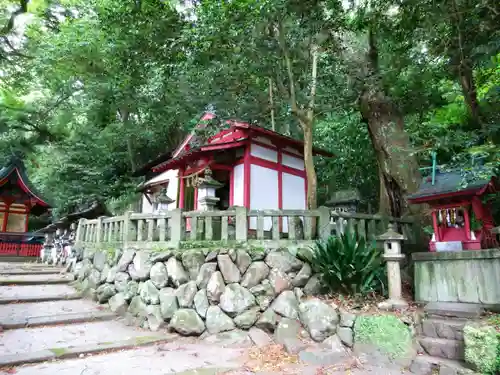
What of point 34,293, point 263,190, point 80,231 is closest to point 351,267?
point 263,190

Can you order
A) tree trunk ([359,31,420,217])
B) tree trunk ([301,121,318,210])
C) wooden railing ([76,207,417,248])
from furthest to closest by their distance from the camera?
tree trunk ([359,31,420,217]) → tree trunk ([301,121,318,210]) → wooden railing ([76,207,417,248])

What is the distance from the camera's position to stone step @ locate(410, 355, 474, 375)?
177 inches

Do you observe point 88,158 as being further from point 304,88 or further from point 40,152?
point 304,88

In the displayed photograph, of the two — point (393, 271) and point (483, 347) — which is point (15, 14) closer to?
point (393, 271)

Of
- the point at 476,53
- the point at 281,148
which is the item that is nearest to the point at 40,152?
the point at 281,148

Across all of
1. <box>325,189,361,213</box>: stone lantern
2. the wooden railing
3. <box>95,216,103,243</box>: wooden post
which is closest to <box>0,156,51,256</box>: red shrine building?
<box>95,216,103,243</box>: wooden post

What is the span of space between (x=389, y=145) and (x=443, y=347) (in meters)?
5.58

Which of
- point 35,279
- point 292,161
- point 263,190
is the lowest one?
point 35,279

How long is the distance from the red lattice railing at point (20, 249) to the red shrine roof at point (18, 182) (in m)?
2.67

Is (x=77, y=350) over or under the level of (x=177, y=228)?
under

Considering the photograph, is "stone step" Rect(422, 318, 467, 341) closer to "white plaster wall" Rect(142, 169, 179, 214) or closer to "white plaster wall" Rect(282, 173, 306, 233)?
"white plaster wall" Rect(282, 173, 306, 233)

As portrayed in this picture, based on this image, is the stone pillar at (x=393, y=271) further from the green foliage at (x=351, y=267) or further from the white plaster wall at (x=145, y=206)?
the white plaster wall at (x=145, y=206)

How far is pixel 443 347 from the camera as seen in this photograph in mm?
4938

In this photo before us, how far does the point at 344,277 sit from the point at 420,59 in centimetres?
605
